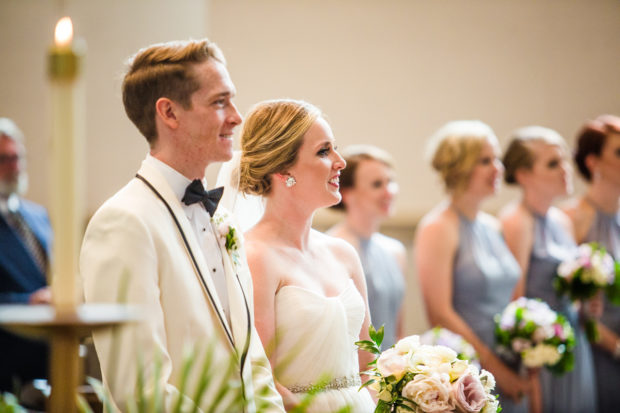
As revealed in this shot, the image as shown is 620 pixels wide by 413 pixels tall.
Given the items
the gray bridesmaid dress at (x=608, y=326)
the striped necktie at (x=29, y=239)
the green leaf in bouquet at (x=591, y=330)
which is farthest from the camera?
the gray bridesmaid dress at (x=608, y=326)

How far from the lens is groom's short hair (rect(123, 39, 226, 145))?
7.66ft

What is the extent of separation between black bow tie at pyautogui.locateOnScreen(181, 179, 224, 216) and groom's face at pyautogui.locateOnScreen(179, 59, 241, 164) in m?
0.09

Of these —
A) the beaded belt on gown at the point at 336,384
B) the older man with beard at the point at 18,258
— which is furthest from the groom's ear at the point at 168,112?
the older man with beard at the point at 18,258

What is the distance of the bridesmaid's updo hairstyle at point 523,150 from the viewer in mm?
5414

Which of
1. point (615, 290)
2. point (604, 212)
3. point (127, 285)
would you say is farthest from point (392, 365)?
point (604, 212)

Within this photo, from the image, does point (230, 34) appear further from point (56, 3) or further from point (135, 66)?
point (135, 66)

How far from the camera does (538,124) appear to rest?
7.36 m

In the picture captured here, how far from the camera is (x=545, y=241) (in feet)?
17.5

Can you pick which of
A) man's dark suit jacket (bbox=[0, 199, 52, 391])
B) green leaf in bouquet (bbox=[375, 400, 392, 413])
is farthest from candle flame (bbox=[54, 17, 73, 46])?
man's dark suit jacket (bbox=[0, 199, 52, 391])

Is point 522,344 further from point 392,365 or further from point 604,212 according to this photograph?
point 392,365

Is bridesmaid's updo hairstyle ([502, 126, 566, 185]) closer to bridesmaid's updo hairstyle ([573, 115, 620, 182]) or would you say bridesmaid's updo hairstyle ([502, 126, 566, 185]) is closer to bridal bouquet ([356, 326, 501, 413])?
bridesmaid's updo hairstyle ([573, 115, 620, 182])

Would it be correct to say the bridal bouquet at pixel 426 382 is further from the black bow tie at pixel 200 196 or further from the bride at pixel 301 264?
the black bow tie at pixel 200 196

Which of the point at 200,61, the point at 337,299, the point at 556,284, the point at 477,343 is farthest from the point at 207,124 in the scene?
the point at 556,284

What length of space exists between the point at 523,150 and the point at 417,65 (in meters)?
2.12
